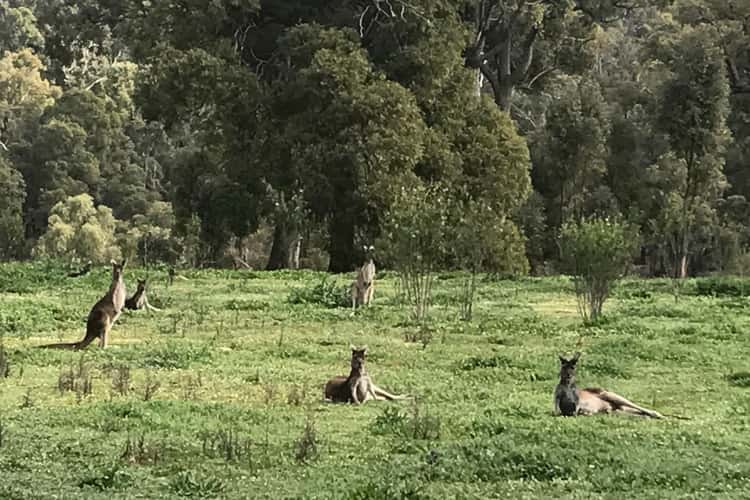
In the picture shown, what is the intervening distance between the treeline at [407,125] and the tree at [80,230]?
136 mm

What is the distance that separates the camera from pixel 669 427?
420 inches

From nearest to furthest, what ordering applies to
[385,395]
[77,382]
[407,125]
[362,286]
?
[385,395] → [77,382] → [362,286] → [407,125]

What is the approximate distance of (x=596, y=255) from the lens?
19.1m

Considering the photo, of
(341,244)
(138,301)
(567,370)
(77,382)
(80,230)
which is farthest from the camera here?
(80,230)

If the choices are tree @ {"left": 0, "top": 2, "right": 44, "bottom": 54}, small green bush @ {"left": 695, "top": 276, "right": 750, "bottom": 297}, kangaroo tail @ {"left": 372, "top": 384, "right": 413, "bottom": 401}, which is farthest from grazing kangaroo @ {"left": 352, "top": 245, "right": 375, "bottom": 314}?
tree @ {"left": 0, "top": 2, "right": 44, "bottom": 54}

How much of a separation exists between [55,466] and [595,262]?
11792mm

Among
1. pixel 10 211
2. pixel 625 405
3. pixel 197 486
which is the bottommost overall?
pixel 197 486

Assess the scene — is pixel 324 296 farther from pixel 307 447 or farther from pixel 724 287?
pixel 307 447

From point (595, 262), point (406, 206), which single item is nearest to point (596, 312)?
point (595, 262)

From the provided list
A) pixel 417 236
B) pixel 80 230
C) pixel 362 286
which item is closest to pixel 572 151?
pixel 80 230

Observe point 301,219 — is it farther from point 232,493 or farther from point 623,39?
point 623,39

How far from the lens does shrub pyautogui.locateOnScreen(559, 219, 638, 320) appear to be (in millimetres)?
19078

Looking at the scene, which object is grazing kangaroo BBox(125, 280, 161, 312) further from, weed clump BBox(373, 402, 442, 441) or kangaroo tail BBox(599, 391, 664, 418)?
kangaroo tail BBox(599, 391, 664, 418)

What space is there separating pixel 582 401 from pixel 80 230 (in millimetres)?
37448
